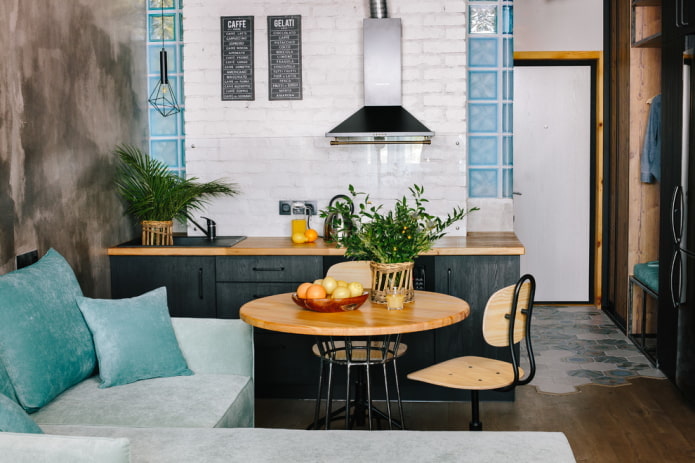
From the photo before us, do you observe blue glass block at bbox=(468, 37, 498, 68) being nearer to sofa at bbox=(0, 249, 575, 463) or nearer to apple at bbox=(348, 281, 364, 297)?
apple at bbox=(348, 281, 364, 297)

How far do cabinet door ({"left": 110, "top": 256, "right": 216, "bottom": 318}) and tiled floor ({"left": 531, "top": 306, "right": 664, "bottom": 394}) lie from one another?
2.00 metres

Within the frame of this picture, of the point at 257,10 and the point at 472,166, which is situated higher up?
the point at 257,10

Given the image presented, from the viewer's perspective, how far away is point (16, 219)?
10.9 ft

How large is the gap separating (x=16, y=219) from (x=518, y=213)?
4.54m

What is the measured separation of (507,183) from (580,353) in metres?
1.29

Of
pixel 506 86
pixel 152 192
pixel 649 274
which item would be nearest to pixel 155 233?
pixel 152 192

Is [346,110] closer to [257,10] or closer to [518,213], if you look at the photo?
[257,10]

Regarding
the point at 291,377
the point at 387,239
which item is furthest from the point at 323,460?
the point at 291,377

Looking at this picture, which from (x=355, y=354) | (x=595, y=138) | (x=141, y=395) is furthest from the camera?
(x=595, y=138)

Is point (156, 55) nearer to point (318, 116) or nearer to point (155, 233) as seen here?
point (318, 116)

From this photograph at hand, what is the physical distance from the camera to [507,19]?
16.0 feet

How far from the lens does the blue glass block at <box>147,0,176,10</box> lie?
5023 millimetres

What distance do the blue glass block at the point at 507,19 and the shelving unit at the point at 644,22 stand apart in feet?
3.57

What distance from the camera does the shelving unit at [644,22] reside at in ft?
17.6
